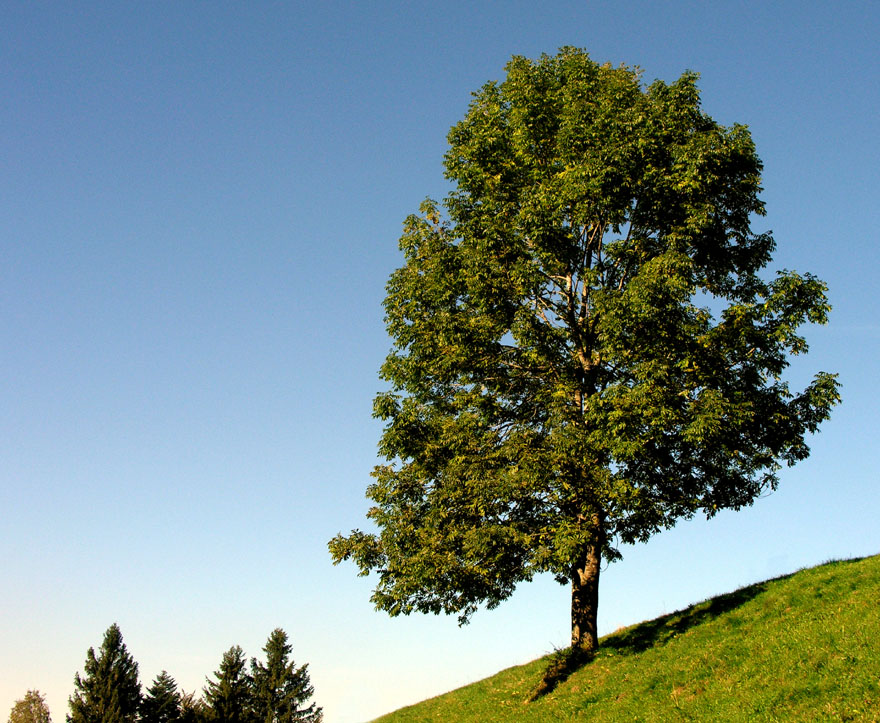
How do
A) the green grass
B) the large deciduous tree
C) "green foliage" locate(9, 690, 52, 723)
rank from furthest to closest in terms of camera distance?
1. "green foliage" locate(9, 690, 52, 723)
2. the large deciduous tree
3. the green grass

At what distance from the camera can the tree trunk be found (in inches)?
671

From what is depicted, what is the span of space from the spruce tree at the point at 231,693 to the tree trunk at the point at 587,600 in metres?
45.0

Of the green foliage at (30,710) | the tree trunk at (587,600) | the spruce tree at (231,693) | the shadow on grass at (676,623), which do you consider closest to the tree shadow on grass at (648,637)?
the shadow on grass at (676,623)

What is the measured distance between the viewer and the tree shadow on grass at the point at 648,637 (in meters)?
16.3

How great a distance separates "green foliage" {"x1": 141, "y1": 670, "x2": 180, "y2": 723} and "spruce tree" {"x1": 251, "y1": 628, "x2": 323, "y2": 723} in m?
6.91

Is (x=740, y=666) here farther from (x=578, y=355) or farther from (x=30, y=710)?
(x=30, y=710)

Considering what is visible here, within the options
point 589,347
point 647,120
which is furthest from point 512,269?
point 647,120

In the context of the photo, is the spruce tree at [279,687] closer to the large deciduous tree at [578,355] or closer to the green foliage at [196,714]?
the green foliage at [196,714]

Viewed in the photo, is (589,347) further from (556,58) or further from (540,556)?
(556,58)

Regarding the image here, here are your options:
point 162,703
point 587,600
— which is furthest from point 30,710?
point 587,600

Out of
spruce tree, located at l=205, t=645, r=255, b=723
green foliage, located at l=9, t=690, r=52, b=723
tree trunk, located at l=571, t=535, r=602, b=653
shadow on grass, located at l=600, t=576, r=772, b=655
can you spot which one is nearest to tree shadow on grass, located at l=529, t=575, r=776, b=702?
shadow on grass, located at l=600, t=576, r=772, b=655

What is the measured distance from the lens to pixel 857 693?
1026 cm

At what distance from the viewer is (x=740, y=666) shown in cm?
1272

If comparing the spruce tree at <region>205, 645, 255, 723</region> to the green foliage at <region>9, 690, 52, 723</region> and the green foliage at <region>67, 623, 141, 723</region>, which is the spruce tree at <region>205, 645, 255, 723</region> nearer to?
the green foliage at <region>67, 623, 141, 723</region>
